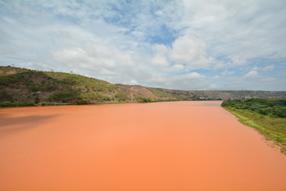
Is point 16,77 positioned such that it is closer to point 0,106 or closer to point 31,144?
point 0,106

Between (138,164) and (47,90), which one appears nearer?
(138,164)

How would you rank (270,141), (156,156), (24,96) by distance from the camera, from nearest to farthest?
(156,156) < (270,141) < (24,96)

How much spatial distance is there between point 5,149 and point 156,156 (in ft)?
22.6

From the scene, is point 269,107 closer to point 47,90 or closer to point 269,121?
point 269,121

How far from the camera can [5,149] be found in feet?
28.3

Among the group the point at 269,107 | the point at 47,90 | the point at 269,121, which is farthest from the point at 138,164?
the point at 47,90

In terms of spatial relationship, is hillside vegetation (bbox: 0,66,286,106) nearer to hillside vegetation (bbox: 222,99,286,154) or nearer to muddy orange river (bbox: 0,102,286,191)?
muddy orange river (bbox: 0,102,286,191)

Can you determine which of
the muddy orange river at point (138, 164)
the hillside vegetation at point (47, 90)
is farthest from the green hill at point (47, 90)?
the muddy orange river at point (138, 164)

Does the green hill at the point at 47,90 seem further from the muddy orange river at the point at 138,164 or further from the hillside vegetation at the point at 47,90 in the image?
the muddy orange river at the point at 138,164

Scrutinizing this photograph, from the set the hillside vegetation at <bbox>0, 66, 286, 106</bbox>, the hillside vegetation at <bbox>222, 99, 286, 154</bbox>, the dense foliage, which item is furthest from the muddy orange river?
the hillside vegetation at <bbox>0, 66, 286, 106</bbox>

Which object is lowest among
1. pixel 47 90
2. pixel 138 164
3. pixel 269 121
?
pixel 269 121

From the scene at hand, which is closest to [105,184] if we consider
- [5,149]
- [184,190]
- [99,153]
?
[184,190]

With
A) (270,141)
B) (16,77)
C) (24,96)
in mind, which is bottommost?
(270,141)

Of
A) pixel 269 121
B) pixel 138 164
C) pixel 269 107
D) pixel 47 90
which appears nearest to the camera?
pixel 138 164
